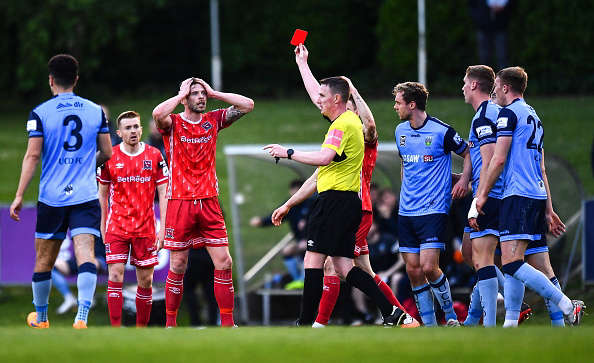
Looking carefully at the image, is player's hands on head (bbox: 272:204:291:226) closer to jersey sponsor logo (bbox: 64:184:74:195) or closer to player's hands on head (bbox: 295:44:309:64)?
player's hands on head (bbox: 295:44:309:64)

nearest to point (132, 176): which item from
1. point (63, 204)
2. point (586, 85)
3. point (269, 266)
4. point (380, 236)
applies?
point (63, 204)

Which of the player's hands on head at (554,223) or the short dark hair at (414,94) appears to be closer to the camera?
the player's hands on head at (554,223)

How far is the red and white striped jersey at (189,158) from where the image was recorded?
31.0ft

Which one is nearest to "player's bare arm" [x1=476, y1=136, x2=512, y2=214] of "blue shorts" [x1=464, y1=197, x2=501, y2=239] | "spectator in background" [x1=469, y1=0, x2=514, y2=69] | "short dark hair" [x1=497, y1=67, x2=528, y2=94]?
"blue shorts" [x1=464, y1=197, x2=501, y2=239]

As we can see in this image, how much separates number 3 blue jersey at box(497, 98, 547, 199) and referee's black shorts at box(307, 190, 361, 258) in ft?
4.40

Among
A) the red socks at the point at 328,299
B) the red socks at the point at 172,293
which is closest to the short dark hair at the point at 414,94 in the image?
the red socks at the point at 328,299

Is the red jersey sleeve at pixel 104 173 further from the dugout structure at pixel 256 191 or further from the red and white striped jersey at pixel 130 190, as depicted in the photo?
the dugout structure at pixel 256 191

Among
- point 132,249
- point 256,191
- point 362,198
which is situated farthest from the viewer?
point 256,191

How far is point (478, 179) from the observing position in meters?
9.32

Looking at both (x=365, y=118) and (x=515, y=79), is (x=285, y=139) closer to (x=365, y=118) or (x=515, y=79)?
(x=365, y=118)

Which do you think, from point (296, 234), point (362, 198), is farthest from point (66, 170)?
point (296, 234)

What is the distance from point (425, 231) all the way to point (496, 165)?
1.08 m

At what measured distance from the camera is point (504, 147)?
858 centimetres

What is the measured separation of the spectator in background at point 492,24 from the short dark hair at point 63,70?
10.6m
